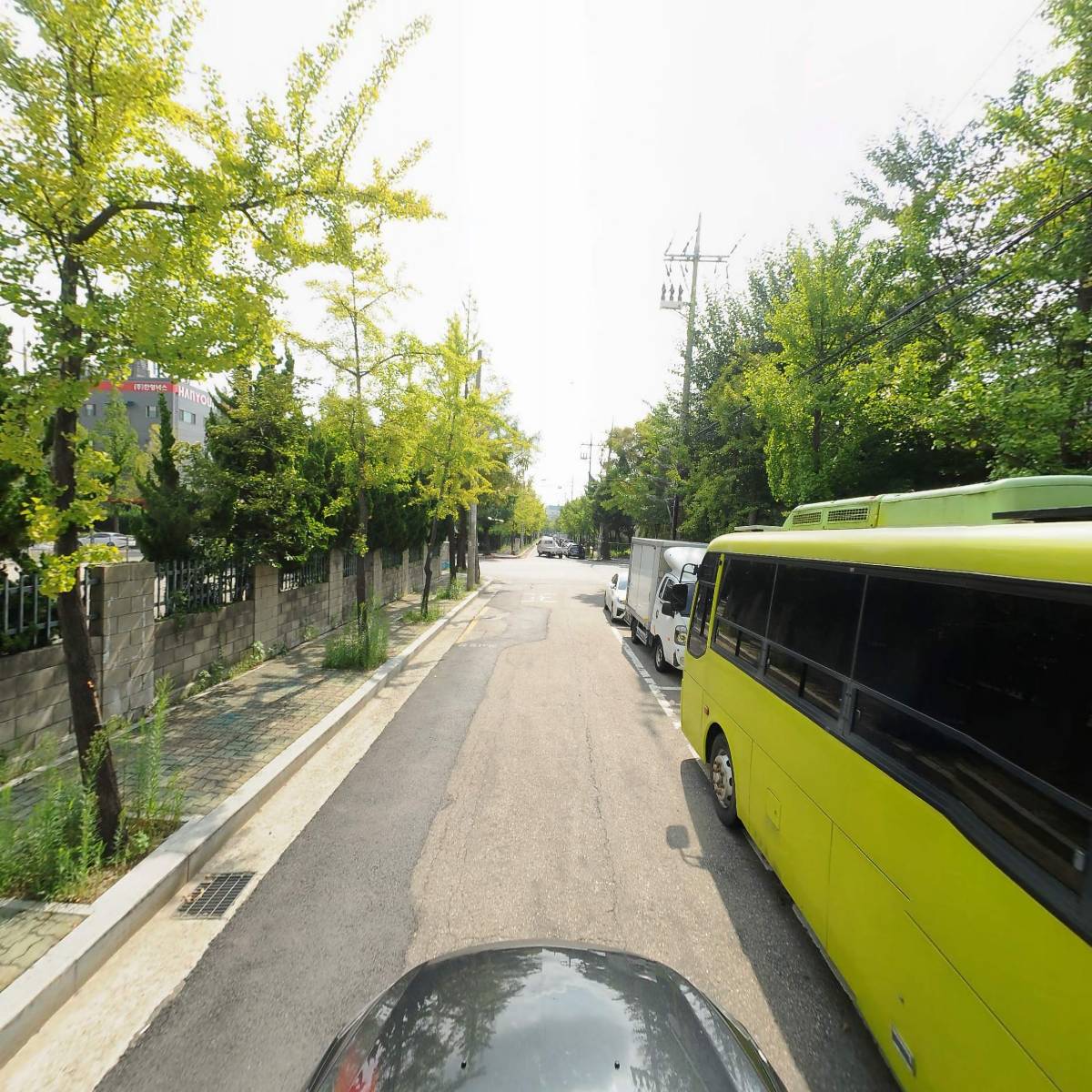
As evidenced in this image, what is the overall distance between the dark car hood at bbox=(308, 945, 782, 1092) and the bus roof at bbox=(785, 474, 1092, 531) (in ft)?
7.86

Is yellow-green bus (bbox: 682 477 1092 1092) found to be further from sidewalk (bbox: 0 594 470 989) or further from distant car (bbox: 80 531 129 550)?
distant car (bbox: 80 531 129 550)

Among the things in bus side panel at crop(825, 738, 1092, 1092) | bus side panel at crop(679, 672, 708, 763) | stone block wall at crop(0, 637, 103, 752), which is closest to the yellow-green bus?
bus side panel at crop(825, 738, 1092, 1092)

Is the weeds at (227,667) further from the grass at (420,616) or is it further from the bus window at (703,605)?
the bus window at (703,605)

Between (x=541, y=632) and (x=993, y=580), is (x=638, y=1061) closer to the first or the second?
(x=993, y=580)

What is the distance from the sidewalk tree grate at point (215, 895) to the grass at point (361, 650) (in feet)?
18.4

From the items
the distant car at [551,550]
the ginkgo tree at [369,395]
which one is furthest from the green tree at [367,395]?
the distant car at [551,550]

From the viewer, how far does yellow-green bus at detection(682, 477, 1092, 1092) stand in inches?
64.9

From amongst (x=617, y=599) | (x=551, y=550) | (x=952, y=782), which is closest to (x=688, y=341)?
(x=617, y=599)

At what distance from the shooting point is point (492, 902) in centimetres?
375

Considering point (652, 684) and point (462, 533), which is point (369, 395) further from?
point (462, 533)

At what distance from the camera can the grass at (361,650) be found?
31.2 ft

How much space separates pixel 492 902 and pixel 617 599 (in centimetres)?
1405

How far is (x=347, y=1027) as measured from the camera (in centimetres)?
203

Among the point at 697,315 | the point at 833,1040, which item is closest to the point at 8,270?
the point at 833,1040
